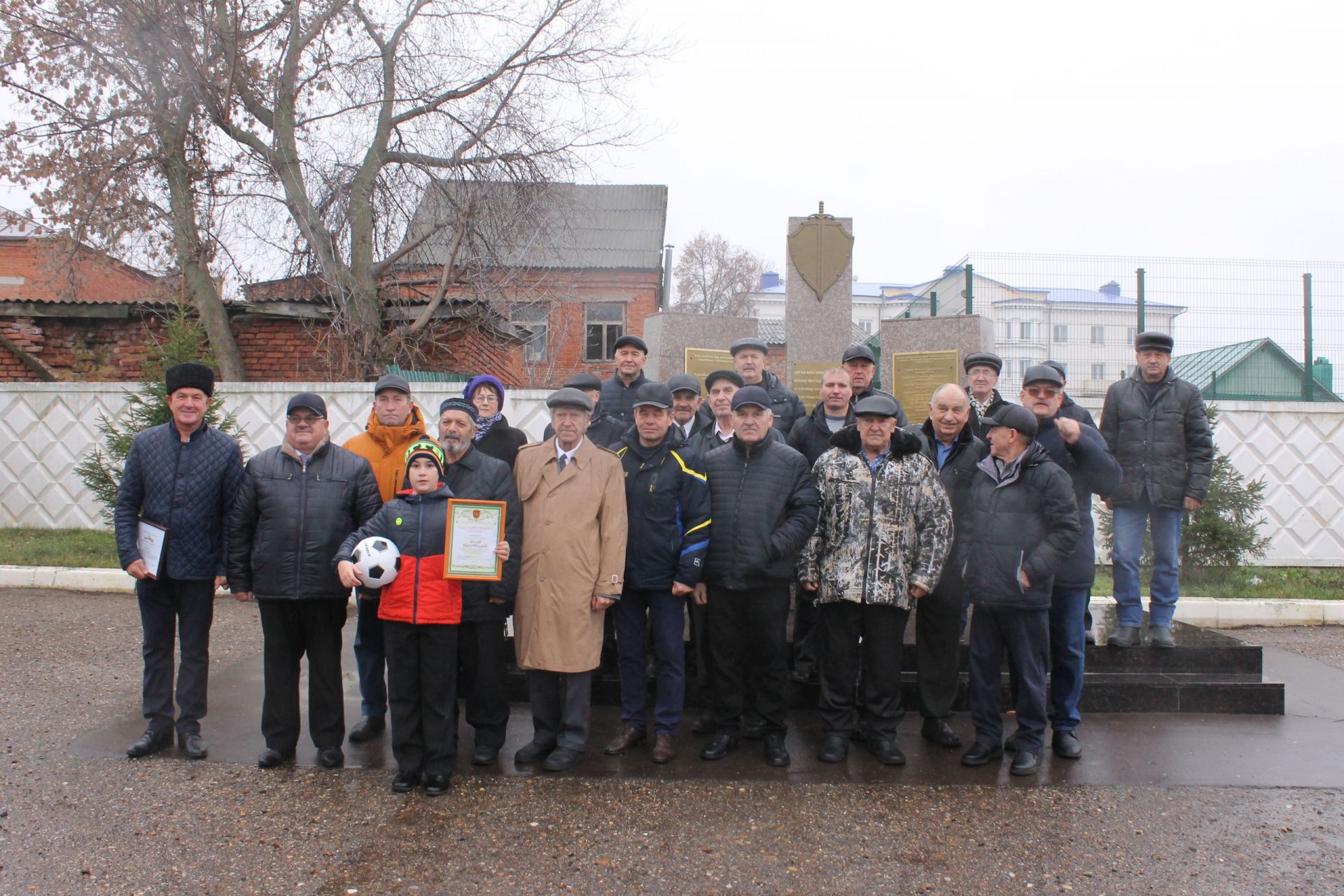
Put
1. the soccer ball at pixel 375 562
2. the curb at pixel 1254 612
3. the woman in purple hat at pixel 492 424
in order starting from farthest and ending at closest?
the curb at pixel 1254 612
the woman in purple hat at pixel 492 424
the soccer ball at pixel 375 562

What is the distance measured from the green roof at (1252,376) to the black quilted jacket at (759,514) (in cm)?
743

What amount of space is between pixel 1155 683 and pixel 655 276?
2301 centimetres

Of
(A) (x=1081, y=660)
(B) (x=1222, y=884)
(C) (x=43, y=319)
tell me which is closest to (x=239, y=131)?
(C) (x=43, y=319)

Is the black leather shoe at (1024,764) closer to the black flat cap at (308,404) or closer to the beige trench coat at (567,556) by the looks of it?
the beige trench coat at (567,556)

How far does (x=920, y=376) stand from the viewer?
8.20 m

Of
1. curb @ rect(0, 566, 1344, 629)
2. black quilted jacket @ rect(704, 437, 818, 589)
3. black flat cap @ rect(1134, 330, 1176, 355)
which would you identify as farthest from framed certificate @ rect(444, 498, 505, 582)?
curb @ rect(0, 566, 1344, 629)

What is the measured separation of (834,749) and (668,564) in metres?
1.24

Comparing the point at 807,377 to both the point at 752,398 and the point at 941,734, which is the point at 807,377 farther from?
the point at 941,734

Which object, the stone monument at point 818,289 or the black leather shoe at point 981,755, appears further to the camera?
the stone monument at point 818,289

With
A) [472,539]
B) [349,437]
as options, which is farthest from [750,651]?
[349,437]

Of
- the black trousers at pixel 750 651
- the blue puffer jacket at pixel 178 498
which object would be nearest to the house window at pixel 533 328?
the blue puffer jacket at pixel 178 498

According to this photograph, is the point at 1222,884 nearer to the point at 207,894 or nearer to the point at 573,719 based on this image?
the point at 573,719

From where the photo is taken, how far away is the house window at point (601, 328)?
1047 inches

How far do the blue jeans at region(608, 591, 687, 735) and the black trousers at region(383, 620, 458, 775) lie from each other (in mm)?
936
